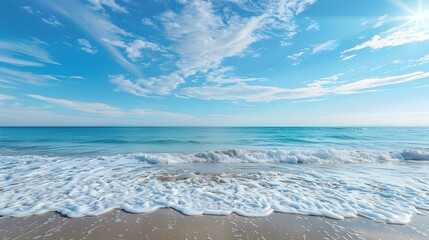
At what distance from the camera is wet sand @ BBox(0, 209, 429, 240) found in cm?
360

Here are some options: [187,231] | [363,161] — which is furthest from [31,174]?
[363,161]

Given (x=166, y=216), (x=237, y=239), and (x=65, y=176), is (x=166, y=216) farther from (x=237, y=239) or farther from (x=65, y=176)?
Answer: (x=65, y=176)

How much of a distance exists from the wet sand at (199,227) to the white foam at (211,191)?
266 millimetres

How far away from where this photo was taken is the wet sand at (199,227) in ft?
11.8

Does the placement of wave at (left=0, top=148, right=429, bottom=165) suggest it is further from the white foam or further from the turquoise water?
the turquoise water

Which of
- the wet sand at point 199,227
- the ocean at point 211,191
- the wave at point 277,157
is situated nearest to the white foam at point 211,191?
the ocean at point 211,191

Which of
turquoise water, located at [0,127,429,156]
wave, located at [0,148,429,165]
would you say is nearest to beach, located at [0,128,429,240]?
wave, located at [0,148,429,165]

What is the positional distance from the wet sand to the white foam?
27cm

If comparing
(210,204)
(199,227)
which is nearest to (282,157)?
(210,204)

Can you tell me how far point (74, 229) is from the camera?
3.78 meters

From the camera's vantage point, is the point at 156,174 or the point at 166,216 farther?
the point at 156,174

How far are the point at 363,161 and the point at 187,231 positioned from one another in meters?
12.7

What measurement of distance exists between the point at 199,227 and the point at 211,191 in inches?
87.1

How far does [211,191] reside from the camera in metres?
6.09
